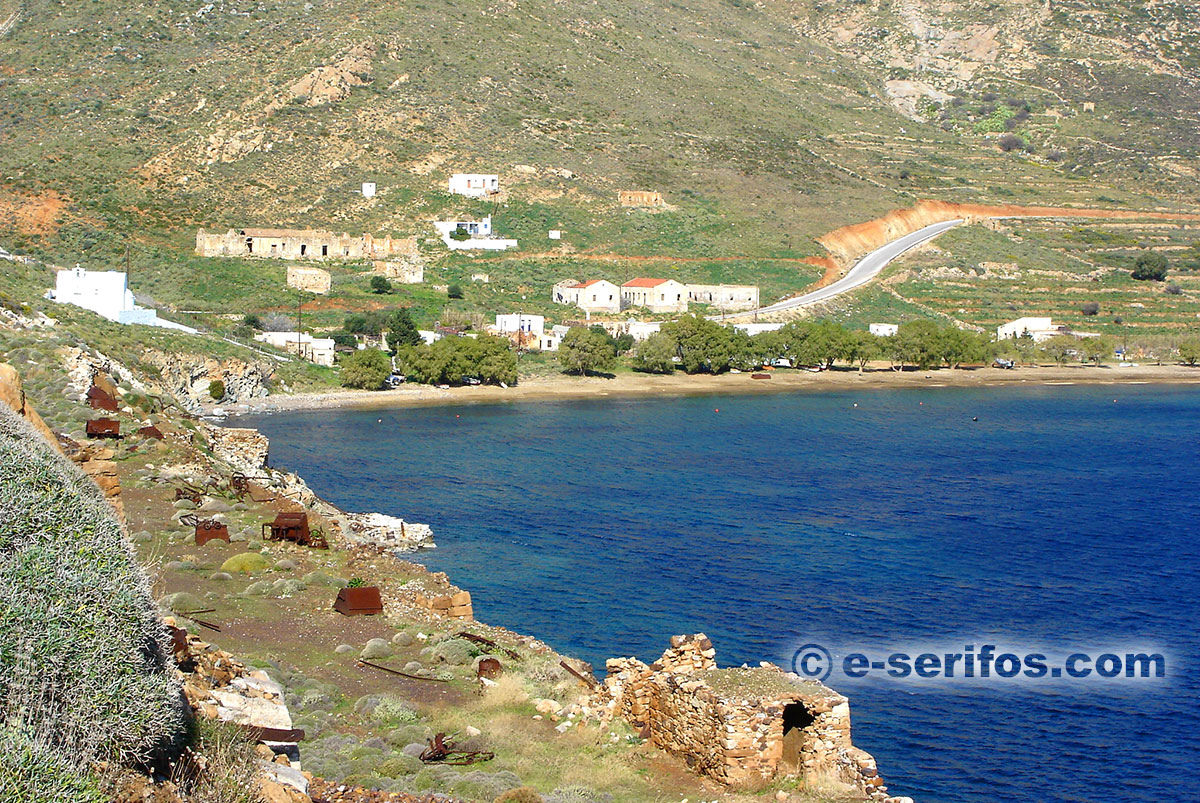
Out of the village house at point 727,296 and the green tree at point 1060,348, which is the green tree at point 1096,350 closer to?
the green tree at point 1060,348

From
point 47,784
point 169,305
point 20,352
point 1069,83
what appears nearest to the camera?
point 47,784

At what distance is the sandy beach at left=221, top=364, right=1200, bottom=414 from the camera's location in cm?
6581

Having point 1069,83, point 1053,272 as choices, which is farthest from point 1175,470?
point 1069,83

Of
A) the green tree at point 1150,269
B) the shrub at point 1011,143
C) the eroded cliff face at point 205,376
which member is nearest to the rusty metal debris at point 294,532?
the eroded cliff face at point 205,376

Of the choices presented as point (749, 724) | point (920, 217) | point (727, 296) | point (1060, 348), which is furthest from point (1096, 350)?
point (749, 724)

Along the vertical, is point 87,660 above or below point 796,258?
below

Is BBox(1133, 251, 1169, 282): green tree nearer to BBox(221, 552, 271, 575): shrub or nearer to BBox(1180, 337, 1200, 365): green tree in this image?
BBox(1180, 337, 1200, 365): green tree

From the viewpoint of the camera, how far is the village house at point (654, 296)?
86.8 metres

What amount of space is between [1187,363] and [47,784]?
94874 millimetres

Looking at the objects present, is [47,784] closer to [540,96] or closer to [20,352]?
[20,352]

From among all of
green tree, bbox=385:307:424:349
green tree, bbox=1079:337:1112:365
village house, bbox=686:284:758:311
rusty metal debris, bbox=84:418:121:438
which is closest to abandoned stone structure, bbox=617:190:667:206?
village house, bbox=686:284:758:311

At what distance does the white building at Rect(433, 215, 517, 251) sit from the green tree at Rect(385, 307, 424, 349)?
20.8m

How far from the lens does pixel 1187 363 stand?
8838 centimetres

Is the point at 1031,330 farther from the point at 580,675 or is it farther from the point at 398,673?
the point at 398,673
